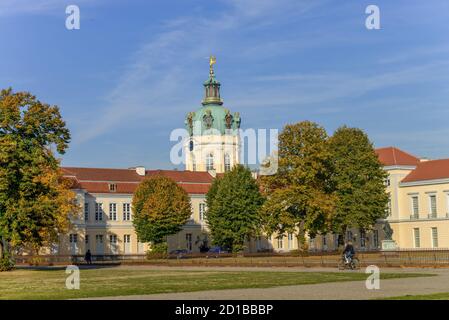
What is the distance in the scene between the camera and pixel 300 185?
263ft

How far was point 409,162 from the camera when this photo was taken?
116 metres

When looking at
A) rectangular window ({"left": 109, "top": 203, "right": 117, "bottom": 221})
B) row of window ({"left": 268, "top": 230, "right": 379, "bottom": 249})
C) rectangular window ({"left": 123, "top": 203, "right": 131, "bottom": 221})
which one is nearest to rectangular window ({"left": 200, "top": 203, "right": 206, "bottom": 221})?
row of window ({"left": 268, "top": 230, "right": 379, "bottom": 249})

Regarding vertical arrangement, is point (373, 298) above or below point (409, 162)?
below

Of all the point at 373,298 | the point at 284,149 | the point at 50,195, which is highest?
the point at 284,149

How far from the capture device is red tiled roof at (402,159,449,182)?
356 ft

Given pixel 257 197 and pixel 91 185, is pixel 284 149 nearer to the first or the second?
pixel 257 197

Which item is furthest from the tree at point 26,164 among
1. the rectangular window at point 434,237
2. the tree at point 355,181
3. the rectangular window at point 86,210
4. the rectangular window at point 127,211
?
the rectangular window at point 434,237

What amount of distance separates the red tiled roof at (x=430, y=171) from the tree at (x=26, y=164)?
214 feet

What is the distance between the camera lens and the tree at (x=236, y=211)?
9250cm

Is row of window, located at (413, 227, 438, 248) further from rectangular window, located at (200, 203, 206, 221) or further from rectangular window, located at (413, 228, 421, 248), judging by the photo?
rectangular window, located at (200, 203, 206, 221)

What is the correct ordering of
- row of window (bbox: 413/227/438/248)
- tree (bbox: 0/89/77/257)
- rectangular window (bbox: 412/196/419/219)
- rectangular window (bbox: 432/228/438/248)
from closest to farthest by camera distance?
tree (bbox: 0/89/77/257), rectangular window (bbox: 432/228/438/248), row of window (bbox: 413/227/438/248), rectangular window (bbox: 412/196/419/219)

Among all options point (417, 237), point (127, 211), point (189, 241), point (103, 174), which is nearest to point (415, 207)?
point (417, 237)
